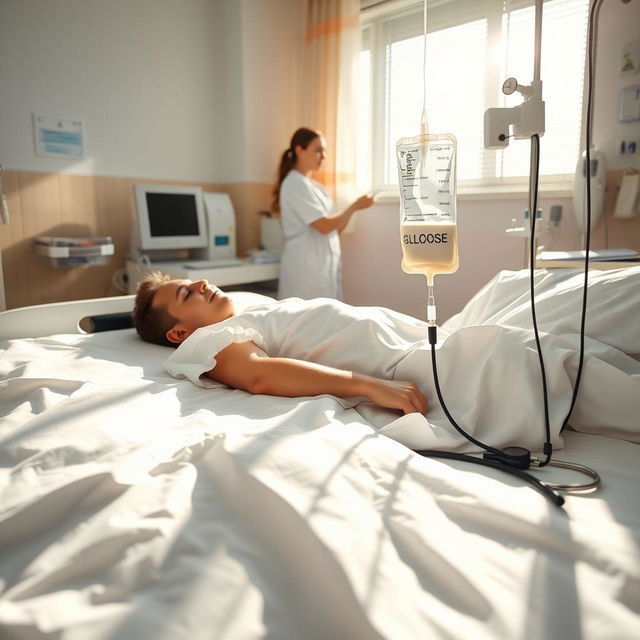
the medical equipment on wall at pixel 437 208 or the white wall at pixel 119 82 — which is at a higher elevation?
the white wall at pixel 119 82

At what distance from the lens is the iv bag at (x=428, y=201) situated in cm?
88

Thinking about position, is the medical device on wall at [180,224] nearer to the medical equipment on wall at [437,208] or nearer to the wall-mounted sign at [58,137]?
the wall-mounted sign at [58,137]

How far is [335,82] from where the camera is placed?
3289 mm

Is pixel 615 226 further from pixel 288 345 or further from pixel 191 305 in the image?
pixel 191 305

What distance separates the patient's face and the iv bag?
78 centimetres

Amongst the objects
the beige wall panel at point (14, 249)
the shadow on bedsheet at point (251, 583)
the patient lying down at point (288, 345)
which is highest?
the beige wall panel at point (14, 249)

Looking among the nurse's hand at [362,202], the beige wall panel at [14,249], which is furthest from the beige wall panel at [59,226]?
the nurse's hand at [362,202]

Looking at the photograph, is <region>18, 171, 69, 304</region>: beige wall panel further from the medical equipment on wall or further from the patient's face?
the medical equipment on wall

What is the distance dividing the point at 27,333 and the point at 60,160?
1498mm

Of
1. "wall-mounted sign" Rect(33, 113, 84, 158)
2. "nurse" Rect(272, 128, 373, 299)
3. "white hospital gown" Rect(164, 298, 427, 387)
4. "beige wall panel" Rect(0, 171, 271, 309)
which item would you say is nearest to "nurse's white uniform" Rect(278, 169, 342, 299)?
"nurse" Rect(272, 128, 373, 299)

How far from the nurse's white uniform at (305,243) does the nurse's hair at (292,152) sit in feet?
0.29

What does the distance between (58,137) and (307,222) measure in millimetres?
Answer: 1432

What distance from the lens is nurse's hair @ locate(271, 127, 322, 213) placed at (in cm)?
293

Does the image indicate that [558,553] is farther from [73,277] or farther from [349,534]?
[73,277]
